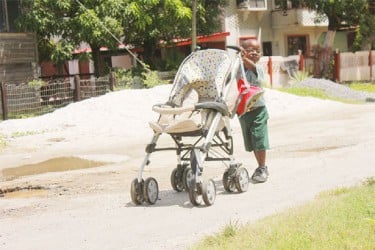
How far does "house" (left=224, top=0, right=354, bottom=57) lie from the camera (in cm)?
3838

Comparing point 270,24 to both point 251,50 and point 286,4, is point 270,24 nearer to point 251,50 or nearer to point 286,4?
point 286,4

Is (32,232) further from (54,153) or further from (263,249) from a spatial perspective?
(54,153)

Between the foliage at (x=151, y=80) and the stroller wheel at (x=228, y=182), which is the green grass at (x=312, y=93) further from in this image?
the stroller wheel at (x=228, y=182)

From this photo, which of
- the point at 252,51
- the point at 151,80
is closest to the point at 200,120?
the point at 252,51

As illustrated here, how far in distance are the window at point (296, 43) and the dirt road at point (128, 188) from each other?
26745mm

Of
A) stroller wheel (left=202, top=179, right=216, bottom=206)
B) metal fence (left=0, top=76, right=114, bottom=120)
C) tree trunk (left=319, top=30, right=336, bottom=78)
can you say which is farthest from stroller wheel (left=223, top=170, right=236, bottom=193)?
tree trunk (left=319, top=30, right=336, bottom=78)

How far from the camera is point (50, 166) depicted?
12492mm

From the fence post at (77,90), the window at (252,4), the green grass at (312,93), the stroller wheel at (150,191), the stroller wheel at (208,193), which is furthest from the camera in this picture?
the window at (252,4)

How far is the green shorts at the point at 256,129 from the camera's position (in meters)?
8.55

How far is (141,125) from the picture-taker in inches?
723

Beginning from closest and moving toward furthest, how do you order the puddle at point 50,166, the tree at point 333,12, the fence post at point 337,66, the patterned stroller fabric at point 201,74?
the patterned stroller fabric at point 201,74 → the puddle at point 50,166 → the tree at point 333,12 → the fence post at point 337,66

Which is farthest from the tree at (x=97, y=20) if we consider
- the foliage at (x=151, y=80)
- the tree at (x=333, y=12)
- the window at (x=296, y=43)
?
the window at (x=296, y=43)

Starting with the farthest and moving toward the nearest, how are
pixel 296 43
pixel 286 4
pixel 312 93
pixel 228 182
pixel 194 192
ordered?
pixel 296 43 → pixel 286 4 → pixel 312 93 → pixel 228 182 → pixel 194 192

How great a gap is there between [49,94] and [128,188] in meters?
15.0
